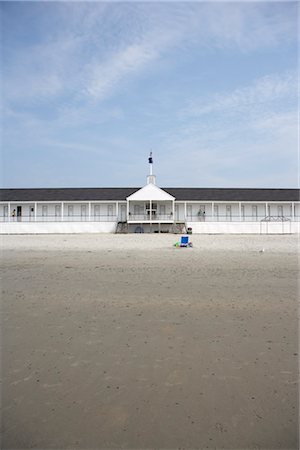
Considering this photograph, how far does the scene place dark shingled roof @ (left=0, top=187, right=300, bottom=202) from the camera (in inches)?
1662

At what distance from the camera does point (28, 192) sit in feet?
147

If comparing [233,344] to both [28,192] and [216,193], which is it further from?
[28,192]

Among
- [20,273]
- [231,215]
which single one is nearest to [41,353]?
[20,273]

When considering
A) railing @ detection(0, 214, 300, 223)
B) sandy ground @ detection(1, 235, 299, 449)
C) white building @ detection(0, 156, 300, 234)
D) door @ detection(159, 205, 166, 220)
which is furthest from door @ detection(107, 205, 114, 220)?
sandy ground @ detection(1, 235, 299, 449)

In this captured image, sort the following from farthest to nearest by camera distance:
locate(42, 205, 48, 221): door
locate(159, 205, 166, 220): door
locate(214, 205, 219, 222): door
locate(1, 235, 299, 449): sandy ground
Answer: locate(214, 205, 219, 222): door
locate(42, 205, 48, 221): door
locate(159, 205, 166, 220): door
locate(1, 235, 299, 449): sandy ground

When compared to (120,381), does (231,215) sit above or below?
above

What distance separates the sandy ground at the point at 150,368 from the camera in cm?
300

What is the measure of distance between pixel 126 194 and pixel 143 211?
361cm

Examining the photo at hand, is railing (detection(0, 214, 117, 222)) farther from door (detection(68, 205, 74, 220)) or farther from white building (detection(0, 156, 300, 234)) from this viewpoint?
door (detection(68, 205, 74, 220))

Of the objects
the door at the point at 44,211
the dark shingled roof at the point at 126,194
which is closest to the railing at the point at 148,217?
the dark shingled roof at the point at 126,194

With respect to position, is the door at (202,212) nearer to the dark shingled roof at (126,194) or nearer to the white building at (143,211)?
the white building at (143,211)

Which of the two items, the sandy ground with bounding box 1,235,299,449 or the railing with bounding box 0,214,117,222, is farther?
the railing with bounding box 0,214,117,222

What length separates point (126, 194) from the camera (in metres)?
43.3

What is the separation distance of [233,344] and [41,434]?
2.94m
